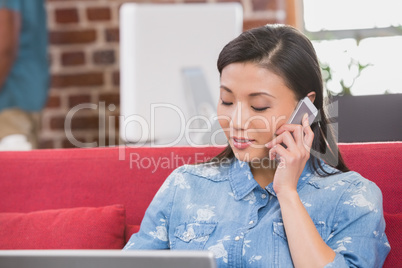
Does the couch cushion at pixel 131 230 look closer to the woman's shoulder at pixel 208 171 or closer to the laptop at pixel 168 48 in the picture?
the woman's shoulder at pixel 208 171

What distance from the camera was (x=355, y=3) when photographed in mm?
3246

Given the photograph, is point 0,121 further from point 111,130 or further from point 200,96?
point 200,96

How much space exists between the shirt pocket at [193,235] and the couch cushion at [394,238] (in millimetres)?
430

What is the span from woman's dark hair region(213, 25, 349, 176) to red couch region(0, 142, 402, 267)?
6.9 inches

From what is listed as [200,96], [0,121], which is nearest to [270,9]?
[200,96]

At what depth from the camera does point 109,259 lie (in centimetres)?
62

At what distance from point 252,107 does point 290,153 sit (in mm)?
132

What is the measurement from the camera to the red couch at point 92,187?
142cm

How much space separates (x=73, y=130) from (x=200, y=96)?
3.11ft

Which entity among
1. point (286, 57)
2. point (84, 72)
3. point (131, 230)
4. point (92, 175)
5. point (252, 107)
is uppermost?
point (286, 57)

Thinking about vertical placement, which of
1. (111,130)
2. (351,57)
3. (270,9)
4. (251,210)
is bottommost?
(111,130)

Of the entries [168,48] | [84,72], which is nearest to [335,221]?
[168,48]

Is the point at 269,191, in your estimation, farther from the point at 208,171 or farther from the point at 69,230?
the point at 69,230

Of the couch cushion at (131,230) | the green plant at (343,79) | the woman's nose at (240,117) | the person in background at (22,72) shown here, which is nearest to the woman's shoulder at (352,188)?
the woman's nose at (240,117)
